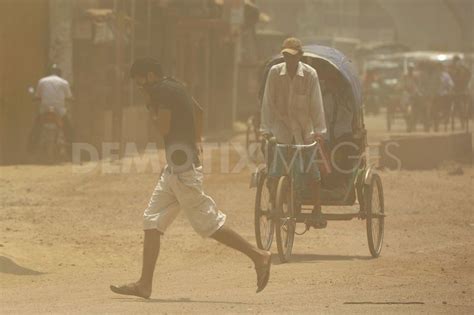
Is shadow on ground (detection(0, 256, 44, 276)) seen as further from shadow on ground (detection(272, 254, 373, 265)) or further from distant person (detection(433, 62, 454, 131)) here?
distant person (detection(433, 62, 454, 131))

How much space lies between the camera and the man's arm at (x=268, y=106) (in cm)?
1223

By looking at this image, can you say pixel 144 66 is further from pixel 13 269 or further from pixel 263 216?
pixel 263 216

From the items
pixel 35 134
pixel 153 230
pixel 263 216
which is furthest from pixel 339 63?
pixel 35 134

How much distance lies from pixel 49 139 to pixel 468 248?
10426 millimetres

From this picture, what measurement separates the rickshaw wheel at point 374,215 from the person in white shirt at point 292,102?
0.79m

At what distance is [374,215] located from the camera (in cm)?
1273

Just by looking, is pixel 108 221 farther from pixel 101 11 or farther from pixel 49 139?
pixel 101 11

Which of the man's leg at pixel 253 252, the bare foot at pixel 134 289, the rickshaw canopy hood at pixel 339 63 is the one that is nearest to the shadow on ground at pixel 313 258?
the rickshaw canopy hood at pixel 339 63

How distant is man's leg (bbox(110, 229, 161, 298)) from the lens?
952cm

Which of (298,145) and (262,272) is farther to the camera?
(298,145)

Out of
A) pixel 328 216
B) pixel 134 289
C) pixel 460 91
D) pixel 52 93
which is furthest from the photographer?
pixel 460 91

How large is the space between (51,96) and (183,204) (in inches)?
501

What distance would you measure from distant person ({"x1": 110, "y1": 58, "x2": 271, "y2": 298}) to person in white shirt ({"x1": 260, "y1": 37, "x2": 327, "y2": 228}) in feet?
8.03

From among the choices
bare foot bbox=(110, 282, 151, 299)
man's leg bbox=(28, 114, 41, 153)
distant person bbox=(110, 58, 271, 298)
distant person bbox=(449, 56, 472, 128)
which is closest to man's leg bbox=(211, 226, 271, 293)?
distant person bbox=(110, 58, 271, 298)
